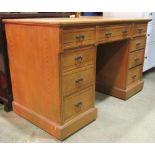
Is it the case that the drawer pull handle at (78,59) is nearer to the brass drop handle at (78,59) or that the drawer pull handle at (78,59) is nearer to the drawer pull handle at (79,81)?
the brass drop handle at (78,59)

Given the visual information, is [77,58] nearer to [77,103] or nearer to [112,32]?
[77,103]

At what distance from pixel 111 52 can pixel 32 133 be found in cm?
113

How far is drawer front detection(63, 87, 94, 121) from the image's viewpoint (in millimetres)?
1464

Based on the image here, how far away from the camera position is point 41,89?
151 centimetres

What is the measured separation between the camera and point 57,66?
132cm

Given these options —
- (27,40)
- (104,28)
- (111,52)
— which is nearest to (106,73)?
(111,52)

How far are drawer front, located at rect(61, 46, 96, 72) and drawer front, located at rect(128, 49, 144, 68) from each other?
68 cm

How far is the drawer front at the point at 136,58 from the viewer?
209cm

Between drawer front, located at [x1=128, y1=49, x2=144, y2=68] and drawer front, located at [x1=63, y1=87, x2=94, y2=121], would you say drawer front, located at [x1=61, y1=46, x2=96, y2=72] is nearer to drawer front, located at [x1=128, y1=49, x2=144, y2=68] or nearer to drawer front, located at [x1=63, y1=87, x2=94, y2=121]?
drawer front, located at [x1=63, y1=87, x2=94, y2=121]

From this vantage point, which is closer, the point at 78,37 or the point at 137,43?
the point at 78,37

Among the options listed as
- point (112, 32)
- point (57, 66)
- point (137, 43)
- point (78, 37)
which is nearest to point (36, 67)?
point (57, 66)

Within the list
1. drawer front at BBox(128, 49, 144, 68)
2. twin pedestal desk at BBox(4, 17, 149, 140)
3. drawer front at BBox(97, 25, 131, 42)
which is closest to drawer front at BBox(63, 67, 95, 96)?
twin pedestal desk at BBox(4, 17, 149, 140)

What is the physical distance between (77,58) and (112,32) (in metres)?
0.46
